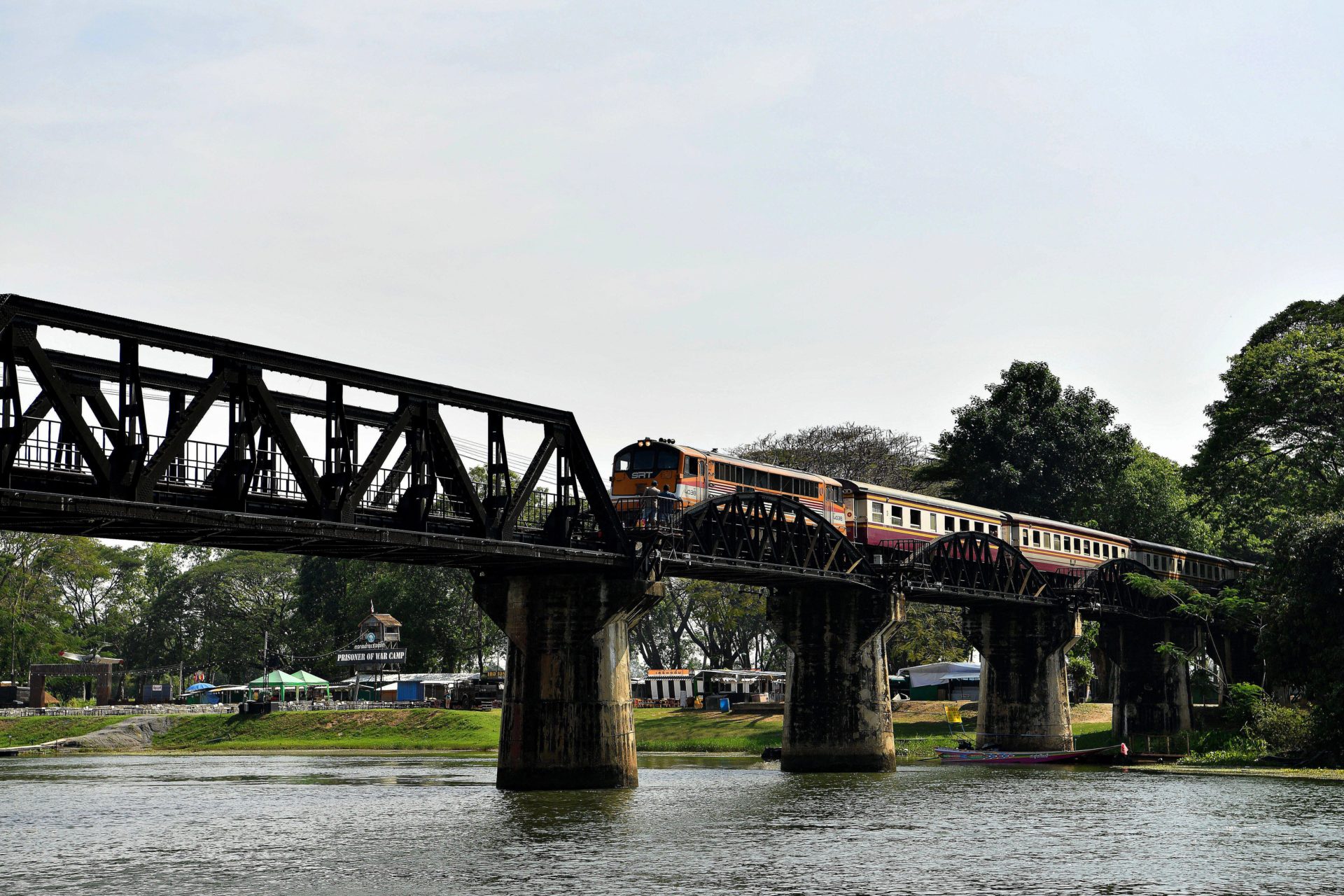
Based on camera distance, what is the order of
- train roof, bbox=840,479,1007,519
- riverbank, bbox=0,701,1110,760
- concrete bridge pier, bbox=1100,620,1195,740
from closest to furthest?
train roof, bbox=840,479,1007,519 → concrete bridge pier, bbox=1100,620,1195,740 → riverbank, bbox=0,701,1110,760

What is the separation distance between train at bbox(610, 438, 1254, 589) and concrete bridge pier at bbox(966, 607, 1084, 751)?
3.47 meters

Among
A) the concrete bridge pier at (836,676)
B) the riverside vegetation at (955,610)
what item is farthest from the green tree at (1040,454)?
the concrete bridge pier at (836,676)

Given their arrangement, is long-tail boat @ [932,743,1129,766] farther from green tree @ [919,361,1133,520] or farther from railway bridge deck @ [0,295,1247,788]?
green tree @ [919,361,1133,520]

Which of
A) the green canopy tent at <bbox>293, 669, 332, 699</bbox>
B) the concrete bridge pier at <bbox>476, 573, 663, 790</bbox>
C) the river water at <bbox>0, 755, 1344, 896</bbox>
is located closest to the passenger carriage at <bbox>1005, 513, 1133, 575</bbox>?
the river water at <bbox>0, 755, 1344, 896</bbox>

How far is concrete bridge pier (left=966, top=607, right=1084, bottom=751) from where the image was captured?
260ft

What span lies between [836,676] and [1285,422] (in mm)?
38433

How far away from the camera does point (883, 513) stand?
7056 centimetres

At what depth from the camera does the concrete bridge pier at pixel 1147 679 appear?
85.0 meters

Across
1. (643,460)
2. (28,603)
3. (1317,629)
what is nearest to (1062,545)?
(1317,629)

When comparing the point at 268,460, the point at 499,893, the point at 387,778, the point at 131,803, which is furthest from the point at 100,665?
the point at 499,893

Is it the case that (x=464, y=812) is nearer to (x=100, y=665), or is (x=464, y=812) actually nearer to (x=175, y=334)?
(x=175, y=334)

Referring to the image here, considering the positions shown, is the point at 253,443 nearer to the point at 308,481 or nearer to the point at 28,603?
the point at 308,481

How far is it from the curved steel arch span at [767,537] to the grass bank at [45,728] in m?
60.5

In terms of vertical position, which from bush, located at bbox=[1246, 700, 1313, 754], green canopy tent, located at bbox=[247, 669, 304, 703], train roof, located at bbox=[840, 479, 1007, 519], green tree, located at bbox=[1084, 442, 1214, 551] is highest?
green tree, located at bbox=[1084, 442, 1214, 551]
